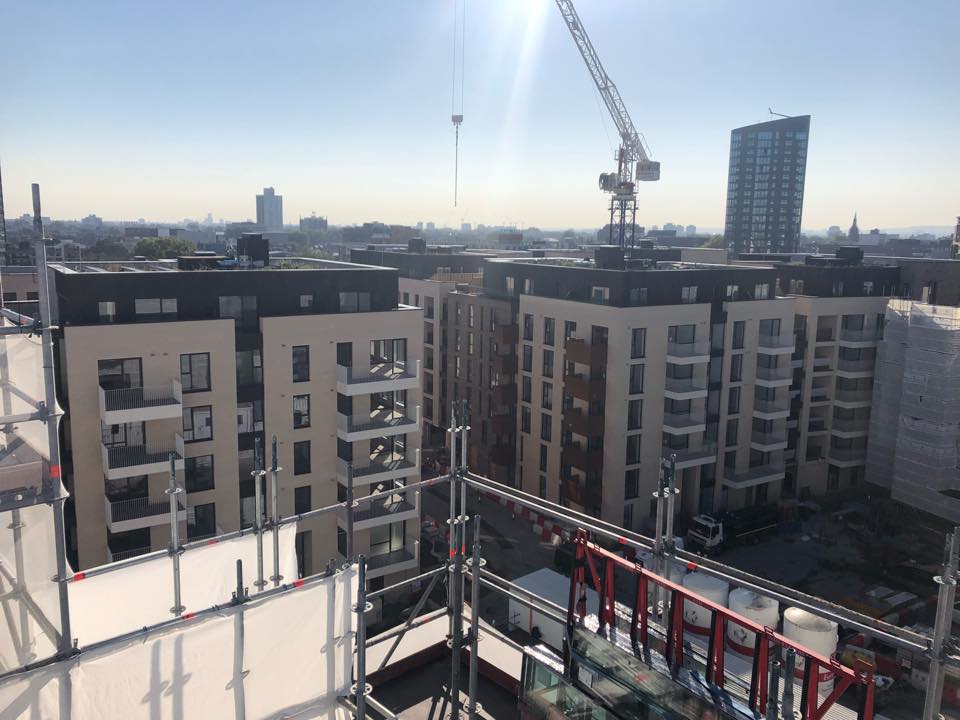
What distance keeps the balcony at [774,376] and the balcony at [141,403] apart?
2890 centimetres

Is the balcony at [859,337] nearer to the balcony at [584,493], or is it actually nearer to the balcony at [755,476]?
the balcony at [755,476]

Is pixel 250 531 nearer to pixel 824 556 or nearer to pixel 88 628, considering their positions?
pixel 88 628

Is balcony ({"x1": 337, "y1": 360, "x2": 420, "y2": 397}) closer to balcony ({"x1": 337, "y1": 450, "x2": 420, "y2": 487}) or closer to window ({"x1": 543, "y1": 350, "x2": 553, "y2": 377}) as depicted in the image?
balcony ({"x1": 337, "y1": 450, "x2": 420, "y2": 487})

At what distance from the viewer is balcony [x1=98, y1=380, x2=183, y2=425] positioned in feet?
76.0

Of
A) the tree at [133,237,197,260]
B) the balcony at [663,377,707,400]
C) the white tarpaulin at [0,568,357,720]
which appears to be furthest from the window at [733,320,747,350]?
the tree at [133,237,197,260]

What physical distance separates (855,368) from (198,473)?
3599 centimetres

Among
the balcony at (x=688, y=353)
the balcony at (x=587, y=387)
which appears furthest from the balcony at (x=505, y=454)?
the balcony at (x=688, y=353)

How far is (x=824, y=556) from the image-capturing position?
118 ft

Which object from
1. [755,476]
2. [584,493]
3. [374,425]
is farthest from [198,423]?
[755,476]

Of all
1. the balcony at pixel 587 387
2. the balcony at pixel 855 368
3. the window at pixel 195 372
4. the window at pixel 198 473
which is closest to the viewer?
the window at pixel 195 372

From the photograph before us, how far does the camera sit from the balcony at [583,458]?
35.9m

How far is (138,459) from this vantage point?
78.2 ft

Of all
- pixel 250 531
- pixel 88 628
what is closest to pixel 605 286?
pixel 250 531

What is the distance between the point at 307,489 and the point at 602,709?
783 inches
